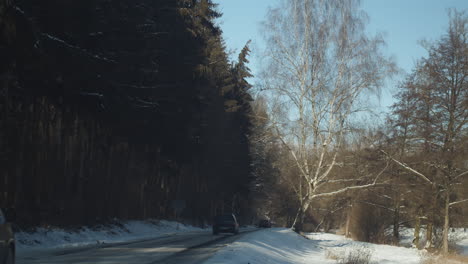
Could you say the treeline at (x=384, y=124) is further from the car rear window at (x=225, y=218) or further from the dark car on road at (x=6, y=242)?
the dark car on road at (x=6, y=242)

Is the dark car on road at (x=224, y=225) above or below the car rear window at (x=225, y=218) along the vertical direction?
below

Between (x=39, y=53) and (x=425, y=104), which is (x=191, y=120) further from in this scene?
(x=39, y=53)

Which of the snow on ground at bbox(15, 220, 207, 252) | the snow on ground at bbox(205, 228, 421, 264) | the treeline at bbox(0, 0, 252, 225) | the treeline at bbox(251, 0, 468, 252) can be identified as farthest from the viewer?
the treeline at bbox(251, 0, 468, 252)

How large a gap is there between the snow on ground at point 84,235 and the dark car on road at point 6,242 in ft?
23.1

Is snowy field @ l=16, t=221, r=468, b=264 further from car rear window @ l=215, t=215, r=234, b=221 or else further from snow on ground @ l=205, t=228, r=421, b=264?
car rear window @ l=215, t=215, r=234, b=221

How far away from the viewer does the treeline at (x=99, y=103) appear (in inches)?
716

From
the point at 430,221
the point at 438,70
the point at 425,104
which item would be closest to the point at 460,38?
the point at 438,70

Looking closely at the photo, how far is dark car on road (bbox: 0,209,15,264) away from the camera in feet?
30.4

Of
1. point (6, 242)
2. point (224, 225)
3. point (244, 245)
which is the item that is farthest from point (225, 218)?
point (6, 242)

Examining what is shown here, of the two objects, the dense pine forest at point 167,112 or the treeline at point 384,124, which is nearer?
the dense pine forest at point 167,112

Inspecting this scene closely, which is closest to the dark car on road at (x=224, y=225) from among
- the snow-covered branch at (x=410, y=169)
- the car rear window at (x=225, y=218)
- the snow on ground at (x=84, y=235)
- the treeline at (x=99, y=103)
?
the car rear window at (x=225, y=218)

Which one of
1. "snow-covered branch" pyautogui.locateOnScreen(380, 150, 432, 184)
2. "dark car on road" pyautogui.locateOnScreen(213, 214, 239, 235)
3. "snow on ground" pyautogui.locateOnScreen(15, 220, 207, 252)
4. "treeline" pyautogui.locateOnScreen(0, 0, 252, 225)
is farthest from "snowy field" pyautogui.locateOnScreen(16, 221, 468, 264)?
"snow-covered branch" pyautogui.locateOnScreen(380, 150, 432, 184)

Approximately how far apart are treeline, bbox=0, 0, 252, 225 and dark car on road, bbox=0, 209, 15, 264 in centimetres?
522

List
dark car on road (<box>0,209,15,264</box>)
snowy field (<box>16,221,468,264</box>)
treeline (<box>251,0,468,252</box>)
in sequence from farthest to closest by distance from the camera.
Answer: treeline (<box>251,0,468,252</box>), snowy field (<box>16,221,468,264</box>), dark car on road (<box>0,209,15,264</box>)
